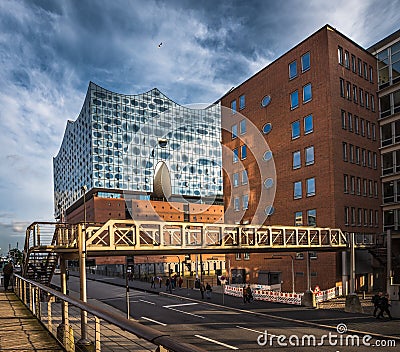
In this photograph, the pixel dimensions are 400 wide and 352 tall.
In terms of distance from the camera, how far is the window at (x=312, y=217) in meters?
39.3

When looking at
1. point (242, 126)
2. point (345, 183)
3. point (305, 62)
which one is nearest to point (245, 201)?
point (242, 126)

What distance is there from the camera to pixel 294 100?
42906 mm

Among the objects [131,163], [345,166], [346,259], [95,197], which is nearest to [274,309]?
[346,259]

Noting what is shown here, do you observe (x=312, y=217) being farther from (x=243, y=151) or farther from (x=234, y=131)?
(x=234, y=131)

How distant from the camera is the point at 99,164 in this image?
314ft

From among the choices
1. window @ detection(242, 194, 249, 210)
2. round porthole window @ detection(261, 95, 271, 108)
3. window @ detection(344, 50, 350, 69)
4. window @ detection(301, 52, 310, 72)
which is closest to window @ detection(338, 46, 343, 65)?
window @ detection(344, 50, 350, 69)

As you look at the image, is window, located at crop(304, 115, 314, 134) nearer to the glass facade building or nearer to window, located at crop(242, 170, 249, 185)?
window, located at crop(242, 170, 249, 185)

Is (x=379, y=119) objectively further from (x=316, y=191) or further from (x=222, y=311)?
(x=222, y=311)

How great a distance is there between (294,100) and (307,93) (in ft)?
6.68

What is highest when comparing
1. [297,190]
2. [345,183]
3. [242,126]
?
[242,126]

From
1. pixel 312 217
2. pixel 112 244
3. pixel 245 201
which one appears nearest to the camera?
pixel 112 244

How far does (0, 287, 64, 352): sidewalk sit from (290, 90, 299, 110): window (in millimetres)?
37851

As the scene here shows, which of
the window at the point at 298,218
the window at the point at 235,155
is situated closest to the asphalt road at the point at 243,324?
the window at the point at 298,218

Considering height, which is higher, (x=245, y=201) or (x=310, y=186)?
(x=310, y=186)
